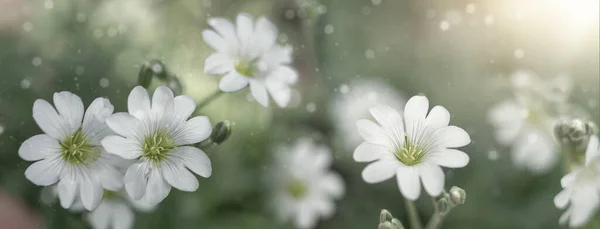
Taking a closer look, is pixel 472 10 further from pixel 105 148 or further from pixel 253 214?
pixel 105 148

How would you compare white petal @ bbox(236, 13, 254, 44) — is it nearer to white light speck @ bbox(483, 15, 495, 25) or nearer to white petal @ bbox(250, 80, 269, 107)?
white petal @ bbox(250, 80, 269, 107)

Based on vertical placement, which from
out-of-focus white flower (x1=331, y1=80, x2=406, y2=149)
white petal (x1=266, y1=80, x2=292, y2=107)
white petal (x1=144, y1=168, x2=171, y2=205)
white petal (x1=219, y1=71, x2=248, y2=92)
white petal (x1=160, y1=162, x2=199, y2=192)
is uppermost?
out-of-focus white flower (x1=331, y1=80, x2=406, y2=149)

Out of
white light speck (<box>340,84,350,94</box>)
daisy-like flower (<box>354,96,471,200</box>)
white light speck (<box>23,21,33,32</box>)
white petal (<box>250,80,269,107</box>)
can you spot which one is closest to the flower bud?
daisy-like flower (<box>354,96,471,200</box>)

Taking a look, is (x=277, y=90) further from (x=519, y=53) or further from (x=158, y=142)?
(x=519, y=53)

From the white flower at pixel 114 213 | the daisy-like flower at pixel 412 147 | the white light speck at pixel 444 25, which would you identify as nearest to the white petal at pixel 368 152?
the daisy-like flower at pixel 412 147

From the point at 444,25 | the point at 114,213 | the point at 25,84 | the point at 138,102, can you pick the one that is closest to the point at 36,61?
the point at 25,84

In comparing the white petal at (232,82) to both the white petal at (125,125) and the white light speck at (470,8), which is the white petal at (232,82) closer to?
the white petal at (125,125)
